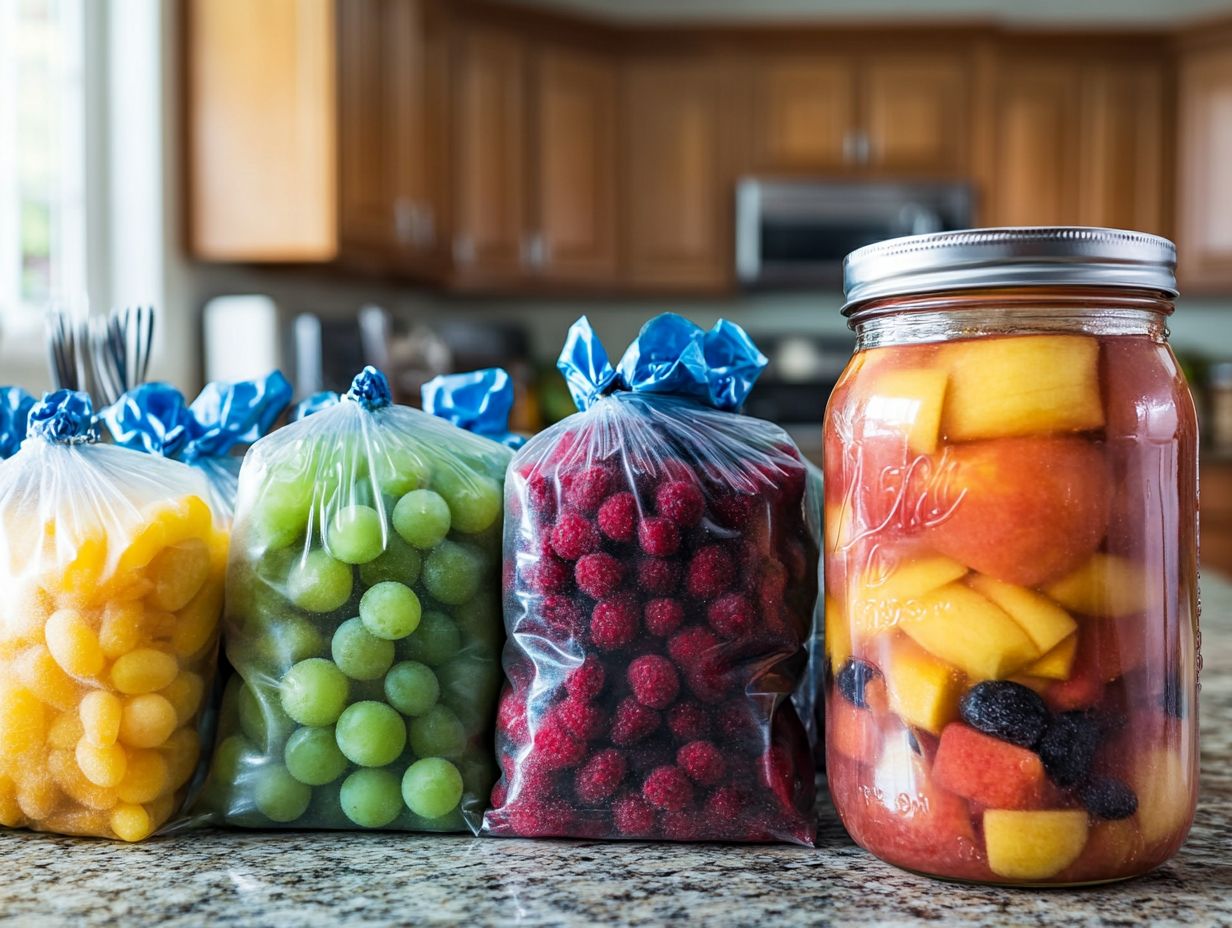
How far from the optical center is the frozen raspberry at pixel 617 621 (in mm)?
558

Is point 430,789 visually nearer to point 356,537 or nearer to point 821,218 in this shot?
point 356,537

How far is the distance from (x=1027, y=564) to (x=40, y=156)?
255 cm

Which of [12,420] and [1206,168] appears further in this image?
[1206,168]

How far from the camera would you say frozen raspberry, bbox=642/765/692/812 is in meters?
0.55

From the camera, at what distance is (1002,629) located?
48 cm

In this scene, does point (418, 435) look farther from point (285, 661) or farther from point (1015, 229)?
point (1015, 229)

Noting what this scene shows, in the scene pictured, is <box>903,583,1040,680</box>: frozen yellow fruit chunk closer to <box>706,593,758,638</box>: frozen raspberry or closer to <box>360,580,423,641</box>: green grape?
<box>706,593,758,638</box>: frozen raspberry

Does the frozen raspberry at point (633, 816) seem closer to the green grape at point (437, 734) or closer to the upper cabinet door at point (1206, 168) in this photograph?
the green grape at point (437, 734)

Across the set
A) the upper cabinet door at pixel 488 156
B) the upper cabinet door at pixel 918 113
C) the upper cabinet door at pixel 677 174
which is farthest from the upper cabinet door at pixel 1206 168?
the upper cabinet door at pixel 488 156

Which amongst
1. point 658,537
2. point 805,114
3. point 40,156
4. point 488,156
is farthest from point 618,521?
point 805,114

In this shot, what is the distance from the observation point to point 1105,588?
0.49 metres

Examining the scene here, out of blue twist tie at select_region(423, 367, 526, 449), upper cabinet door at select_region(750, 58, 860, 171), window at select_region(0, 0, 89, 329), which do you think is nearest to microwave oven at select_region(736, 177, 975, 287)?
upper cabinet door at select_region(750, 58, 860, 171)

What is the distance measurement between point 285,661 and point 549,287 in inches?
145

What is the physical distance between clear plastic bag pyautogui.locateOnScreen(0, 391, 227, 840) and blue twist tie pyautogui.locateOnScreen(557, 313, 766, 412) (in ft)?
0.70
